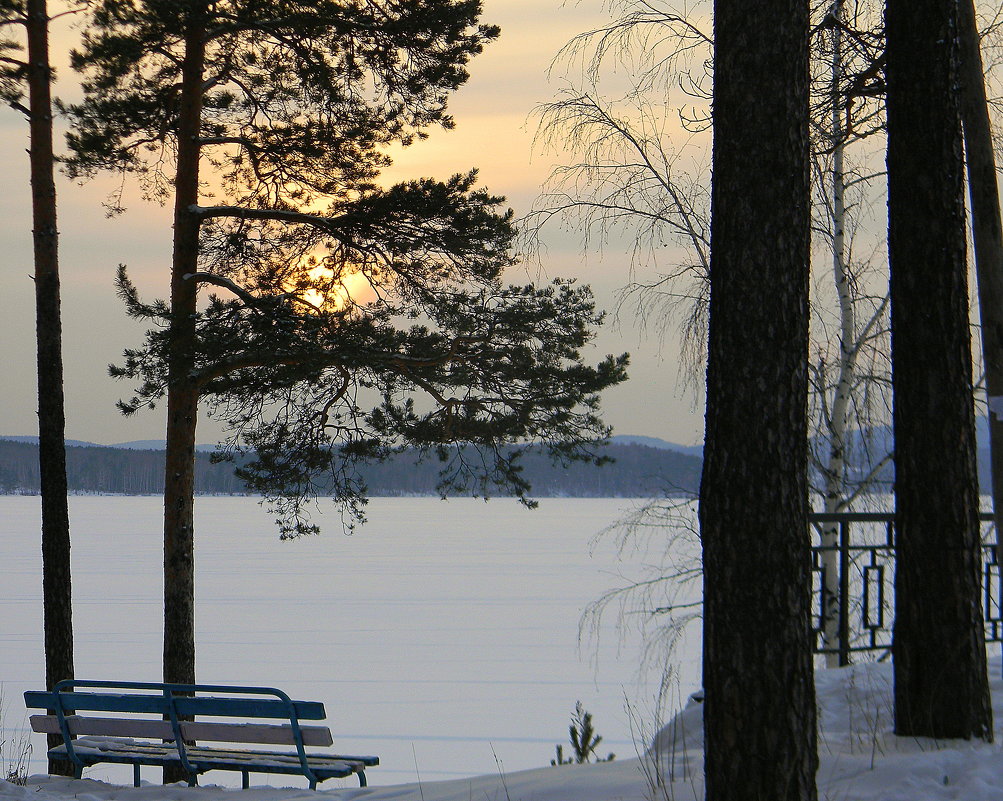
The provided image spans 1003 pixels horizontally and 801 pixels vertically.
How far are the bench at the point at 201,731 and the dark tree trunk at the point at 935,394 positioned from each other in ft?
10.7

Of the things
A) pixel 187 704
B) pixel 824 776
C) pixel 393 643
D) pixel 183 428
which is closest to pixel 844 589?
pixel 824 776

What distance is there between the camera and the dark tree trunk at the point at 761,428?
424cm

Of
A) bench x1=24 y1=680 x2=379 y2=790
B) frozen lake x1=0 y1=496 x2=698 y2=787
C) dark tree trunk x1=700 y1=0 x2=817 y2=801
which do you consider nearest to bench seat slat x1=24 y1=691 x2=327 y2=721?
bench x1=24 y1=680 x2=379 y2=790

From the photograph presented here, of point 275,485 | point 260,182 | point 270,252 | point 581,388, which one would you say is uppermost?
point 260,182

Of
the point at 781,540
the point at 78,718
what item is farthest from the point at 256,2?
the point at 781,540

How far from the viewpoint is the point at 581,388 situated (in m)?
12.5

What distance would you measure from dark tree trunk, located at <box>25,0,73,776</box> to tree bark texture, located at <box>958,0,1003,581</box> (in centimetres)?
803

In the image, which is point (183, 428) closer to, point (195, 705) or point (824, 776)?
point (195, 705)

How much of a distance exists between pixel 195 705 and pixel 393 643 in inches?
1334

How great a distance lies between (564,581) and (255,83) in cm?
5095

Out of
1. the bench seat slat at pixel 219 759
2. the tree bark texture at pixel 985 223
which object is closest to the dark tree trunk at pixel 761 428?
the tree bark texture at pixel 985 223

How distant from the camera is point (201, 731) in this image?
710 cm

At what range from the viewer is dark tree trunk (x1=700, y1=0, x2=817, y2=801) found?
4.24 meters

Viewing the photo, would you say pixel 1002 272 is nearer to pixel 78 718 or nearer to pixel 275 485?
pixel 78 718
